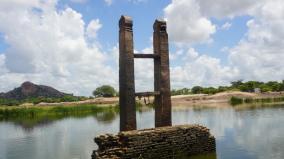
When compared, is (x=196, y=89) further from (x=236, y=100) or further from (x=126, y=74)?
(x=126, y=74)

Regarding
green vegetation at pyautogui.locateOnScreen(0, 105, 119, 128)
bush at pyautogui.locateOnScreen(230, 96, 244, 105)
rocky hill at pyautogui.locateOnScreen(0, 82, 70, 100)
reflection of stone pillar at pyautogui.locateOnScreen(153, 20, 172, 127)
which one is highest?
rocky hill at pyautogui.locateOnScreen(0, 82, 70, 100)

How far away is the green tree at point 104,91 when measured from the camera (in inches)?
4703

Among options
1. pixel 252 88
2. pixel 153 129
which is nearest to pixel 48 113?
pixel 153 129

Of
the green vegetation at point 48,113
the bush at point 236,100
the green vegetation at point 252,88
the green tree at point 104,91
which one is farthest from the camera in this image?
the green tree at point 104,91

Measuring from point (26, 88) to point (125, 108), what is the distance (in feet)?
546

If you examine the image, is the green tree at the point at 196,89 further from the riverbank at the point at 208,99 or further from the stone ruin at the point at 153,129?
the stone ruin at the point at 153,129

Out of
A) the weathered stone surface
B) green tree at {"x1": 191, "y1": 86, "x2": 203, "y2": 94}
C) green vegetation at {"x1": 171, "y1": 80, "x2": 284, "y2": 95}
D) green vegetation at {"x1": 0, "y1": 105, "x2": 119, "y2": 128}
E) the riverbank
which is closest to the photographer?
the weathered stone surface

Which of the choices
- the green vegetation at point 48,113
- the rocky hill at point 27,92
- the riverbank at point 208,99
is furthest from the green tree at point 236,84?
the rocky hill at point 27,92

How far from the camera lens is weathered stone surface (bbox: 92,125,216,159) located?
14.1 m

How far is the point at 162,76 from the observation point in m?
17.2

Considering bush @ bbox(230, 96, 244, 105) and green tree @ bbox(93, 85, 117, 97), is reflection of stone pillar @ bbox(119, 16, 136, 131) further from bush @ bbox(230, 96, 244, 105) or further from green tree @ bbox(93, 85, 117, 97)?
green tree @ bbox(93, 85, 117, 97)

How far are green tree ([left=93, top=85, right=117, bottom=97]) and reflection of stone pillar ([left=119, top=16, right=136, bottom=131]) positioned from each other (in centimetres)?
10276

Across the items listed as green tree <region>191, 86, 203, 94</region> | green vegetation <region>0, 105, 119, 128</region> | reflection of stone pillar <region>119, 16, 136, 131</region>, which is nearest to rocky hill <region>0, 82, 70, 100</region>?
green tree <region>191, 86, 203, 94</region>

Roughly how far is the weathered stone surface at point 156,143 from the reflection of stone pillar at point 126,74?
4.68ft
